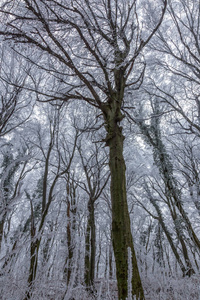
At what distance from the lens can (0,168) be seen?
10.1 metres

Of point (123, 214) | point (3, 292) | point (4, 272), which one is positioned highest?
point (123, 214)

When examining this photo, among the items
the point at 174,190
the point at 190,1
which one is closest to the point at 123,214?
the point at 190,1

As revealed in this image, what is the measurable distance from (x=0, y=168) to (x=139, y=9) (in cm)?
951

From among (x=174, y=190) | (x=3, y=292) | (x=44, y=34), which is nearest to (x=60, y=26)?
(x=44, y=34)

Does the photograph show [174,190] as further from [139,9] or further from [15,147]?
[15,147]

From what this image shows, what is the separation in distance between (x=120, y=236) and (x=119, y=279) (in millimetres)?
367

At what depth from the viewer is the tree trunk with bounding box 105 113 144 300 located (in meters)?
1.72

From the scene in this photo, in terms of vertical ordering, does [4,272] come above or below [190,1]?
below

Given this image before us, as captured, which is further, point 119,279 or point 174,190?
point 174,190

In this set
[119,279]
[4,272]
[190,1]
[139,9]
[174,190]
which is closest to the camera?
[119,279]

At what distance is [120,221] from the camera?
1.98m

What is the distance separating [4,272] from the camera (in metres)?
2.04

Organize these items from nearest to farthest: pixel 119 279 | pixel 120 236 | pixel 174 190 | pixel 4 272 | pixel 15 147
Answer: pixel 119 279
pixel 120 236
pixel 4 272
pixel 174 190
pixel 15 147

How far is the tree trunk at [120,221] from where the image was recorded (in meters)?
1.72
